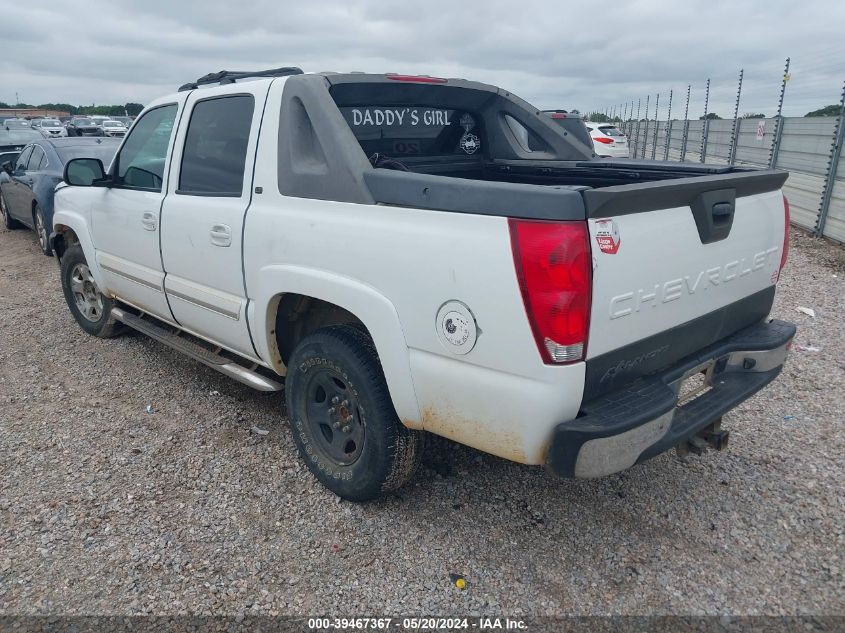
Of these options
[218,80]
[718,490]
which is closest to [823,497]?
[718,490]

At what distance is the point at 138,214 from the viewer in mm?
4102

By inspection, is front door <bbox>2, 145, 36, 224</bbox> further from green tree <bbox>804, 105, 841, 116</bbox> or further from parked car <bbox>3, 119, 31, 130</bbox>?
green tree <bbox>804, 105, 841, 116</bbox>

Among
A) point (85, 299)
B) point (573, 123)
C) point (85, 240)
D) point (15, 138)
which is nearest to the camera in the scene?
point (85, 240)

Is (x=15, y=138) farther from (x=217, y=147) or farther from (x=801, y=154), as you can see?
(x=801, y=154)

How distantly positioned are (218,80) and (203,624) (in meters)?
3.20

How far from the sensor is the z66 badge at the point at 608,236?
2150 mm

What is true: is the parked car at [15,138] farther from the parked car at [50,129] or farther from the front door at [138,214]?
the front door at [138,214]

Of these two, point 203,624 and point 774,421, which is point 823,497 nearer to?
point 774,421

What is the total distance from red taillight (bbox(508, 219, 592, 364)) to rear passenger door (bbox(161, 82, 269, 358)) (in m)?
1.70

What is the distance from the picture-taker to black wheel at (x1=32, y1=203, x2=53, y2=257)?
29.0 ft

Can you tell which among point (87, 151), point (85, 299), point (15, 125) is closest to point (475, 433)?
point (85, 299)

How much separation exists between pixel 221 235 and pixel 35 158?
7933 millimetres

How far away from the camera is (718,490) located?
3207 mm

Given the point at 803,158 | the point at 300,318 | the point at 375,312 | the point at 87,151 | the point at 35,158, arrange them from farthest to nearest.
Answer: the point at 803,158
the point at 35,158
the point at 87,151
the point at 300,318
the point at 375,312
